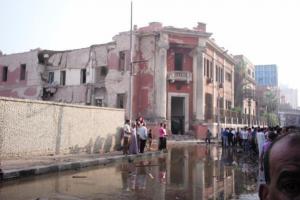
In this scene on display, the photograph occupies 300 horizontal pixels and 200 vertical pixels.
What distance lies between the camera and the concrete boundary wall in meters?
12.9

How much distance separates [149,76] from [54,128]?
2216 centimetres

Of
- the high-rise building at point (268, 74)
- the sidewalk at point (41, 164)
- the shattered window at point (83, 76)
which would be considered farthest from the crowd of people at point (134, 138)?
the high-rise building at point (268, 74)

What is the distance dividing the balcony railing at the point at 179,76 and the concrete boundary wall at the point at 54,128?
16813 mm

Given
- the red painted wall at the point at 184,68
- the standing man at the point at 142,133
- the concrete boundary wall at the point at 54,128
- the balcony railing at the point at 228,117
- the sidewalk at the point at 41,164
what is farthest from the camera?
the balcony railing at the point at 228,117

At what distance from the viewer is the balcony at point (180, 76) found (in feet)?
119

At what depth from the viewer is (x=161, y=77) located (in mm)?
35938

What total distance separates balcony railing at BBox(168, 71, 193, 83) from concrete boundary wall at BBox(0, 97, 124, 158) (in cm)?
1681

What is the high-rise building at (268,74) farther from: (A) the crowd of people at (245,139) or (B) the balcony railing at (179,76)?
(A) the crowd of people at (245,139)

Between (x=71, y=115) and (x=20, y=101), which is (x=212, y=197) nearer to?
(x=20, y=101)

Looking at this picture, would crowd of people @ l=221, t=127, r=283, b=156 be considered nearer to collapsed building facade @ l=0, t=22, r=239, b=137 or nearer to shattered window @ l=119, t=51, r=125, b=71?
collapsed building facade @ l=0, t=22, r=239, b=137

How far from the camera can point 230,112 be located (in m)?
44.8

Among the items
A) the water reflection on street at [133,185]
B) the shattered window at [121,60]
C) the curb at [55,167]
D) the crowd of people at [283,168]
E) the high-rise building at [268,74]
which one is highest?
the high-rise building at [268,74]

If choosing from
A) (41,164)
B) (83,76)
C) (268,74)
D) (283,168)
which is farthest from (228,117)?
(268,74)

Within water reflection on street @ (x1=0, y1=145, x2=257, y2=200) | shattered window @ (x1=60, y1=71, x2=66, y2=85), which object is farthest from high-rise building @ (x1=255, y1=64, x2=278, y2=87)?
water reflection on street @ (x1=0, y1=145, x2=257, y2=200)
